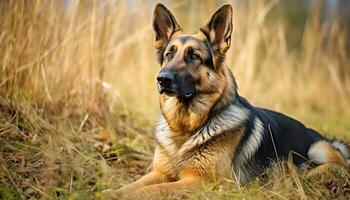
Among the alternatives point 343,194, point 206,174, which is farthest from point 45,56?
point 343,194

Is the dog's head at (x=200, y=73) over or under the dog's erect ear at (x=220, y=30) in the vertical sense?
under

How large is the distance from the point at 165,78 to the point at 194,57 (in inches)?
17.4

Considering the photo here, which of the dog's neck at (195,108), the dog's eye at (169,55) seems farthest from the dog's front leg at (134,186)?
the dog's eye at (169,55)

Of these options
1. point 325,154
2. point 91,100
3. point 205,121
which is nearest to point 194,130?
point 205,121

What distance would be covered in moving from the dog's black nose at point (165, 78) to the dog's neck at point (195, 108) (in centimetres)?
36

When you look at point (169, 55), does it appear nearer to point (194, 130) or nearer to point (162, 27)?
point (162, 27)

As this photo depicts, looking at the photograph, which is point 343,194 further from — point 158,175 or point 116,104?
point 116,104

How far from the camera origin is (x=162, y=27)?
15.2 ft

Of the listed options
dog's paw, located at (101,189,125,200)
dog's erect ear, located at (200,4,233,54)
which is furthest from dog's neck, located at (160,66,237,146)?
dog's paw, located at (101,189,125,200)

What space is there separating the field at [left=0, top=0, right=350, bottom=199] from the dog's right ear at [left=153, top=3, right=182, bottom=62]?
113 centimetres

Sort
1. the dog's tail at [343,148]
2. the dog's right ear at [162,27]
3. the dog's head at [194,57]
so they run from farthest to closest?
1. the dog's tail at [343,148]
2. the dog's right ear at [162,27]
3. the dog's head at [194,57]

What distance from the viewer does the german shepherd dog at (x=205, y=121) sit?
400 centimetres

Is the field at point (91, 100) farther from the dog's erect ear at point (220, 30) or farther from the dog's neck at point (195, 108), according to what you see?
the dog's erect ear at point (220, 30)

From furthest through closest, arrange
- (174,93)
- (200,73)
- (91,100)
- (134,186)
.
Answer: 1. (91,100)
2. (200,73)
3. (174,93)
4. (134,186)
